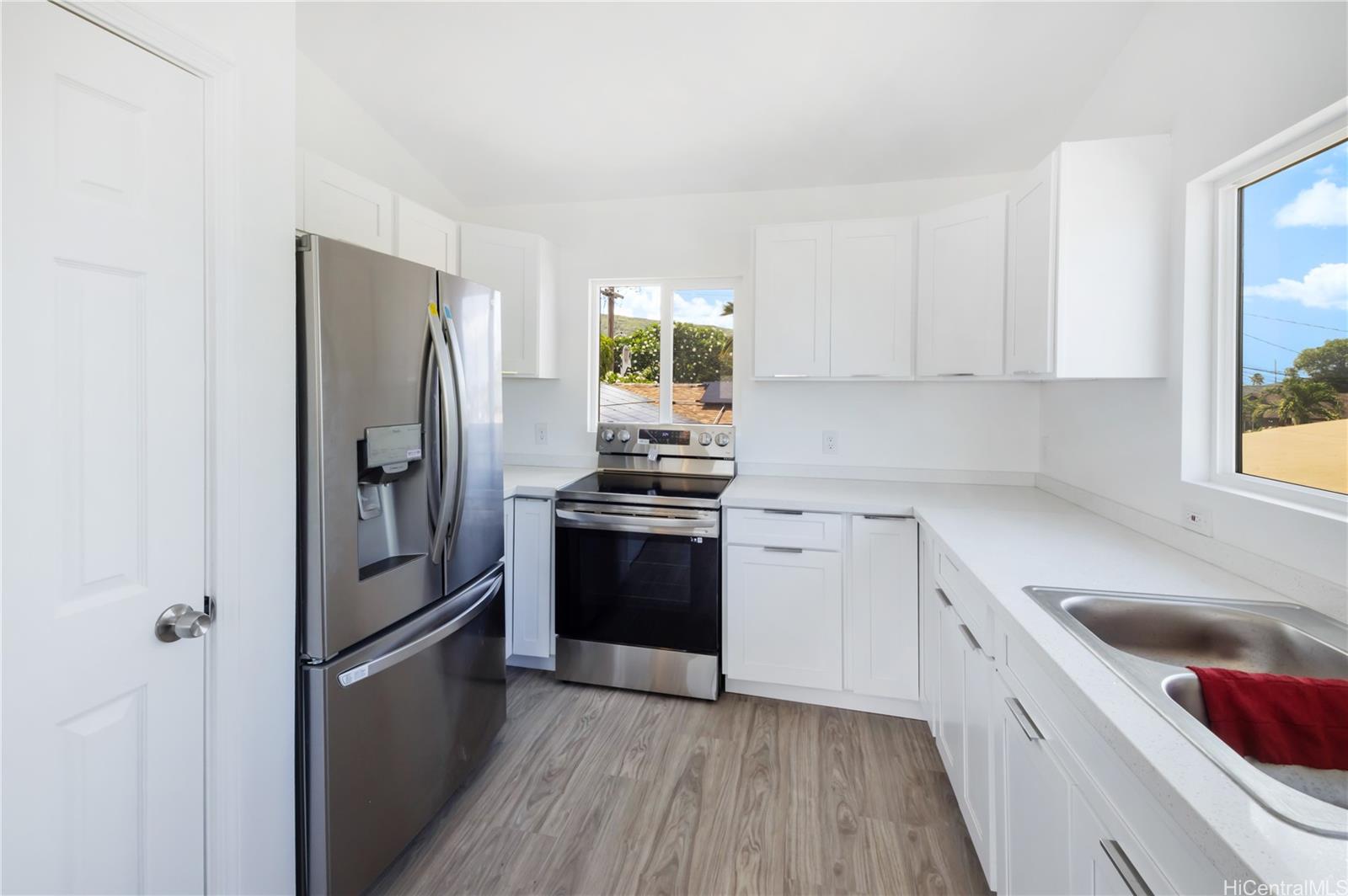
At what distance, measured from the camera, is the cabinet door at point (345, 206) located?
187 centimetres

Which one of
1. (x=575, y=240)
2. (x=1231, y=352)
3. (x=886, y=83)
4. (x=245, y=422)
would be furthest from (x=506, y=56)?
(x=1231, y=352)

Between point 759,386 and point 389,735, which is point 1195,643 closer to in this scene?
point 389,735

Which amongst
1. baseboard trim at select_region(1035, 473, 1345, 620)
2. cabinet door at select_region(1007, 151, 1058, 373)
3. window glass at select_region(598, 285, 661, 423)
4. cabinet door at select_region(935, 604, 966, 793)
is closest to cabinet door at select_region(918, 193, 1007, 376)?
cabinet door at select_region(1007, 151, 1058, 373)

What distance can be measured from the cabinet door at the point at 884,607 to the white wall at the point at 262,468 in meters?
1.98

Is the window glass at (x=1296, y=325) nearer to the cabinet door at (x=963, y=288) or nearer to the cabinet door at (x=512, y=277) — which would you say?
the cabinet door at (x=963, y=288)

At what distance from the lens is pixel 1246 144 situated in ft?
4.42

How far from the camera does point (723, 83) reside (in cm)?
219

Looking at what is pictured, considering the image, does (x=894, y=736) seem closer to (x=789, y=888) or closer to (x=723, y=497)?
(x=789, y=888)

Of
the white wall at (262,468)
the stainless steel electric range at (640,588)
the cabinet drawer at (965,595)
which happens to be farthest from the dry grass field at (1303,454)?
the white wall at (262,468)

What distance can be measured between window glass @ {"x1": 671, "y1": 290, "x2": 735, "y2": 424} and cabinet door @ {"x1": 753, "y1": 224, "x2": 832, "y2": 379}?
40cm

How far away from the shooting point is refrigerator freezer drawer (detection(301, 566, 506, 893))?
1.35 metres

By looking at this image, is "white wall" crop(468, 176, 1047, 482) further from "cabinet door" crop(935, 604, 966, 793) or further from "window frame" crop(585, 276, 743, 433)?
"cabinet door" crop(935, 604, 966, 793)

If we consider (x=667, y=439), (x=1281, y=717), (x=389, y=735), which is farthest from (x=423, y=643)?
(x=1281, y=717)

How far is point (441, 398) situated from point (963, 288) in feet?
7.07
